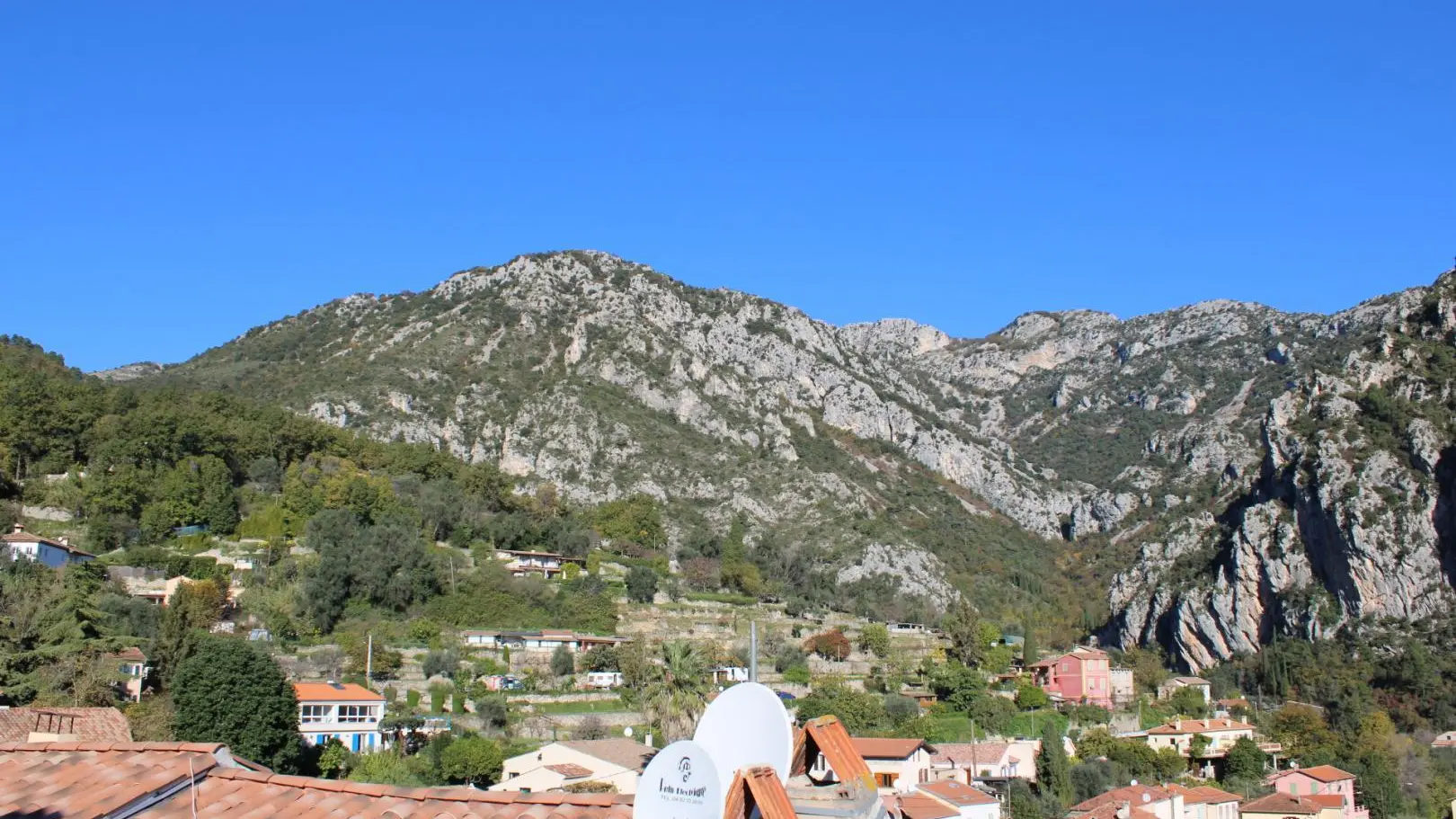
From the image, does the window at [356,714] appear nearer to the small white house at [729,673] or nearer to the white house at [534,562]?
the small white house at [729,673]

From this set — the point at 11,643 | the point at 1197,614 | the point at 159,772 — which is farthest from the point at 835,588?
the point at 159,772

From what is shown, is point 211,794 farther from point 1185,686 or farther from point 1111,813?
point 1185,686

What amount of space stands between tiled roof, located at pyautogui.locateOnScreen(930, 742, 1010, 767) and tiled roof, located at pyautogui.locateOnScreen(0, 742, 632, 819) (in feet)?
136

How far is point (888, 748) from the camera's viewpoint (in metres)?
44.0

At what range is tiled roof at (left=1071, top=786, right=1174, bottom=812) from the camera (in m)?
40.2

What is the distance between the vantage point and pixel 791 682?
5575 cm

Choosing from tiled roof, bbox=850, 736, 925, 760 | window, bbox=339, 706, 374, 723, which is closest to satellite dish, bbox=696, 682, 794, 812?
tiled roof, bbox=850, 736, 925, 760

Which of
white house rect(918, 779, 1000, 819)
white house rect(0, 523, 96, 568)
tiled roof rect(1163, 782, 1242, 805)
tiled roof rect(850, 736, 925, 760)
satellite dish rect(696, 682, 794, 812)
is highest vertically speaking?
white house rect(0, 523, 96, 568)

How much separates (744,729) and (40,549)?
5562 cm

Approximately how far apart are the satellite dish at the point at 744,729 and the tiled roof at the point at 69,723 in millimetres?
8847

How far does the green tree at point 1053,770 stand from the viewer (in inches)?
1804

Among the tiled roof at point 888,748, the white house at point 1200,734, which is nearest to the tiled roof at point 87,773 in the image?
the tiled roof at point 888,748

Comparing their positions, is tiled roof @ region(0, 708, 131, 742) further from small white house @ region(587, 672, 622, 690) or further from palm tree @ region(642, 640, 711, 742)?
small white house @ region(587, 672, 622, 690)

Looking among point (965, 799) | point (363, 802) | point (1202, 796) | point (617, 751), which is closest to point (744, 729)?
point (363, 802)
